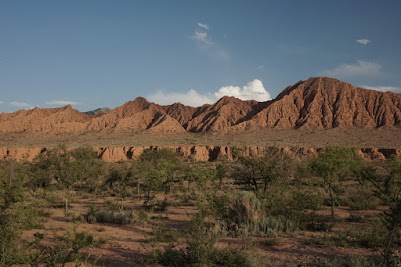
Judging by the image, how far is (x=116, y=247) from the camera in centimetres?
1234

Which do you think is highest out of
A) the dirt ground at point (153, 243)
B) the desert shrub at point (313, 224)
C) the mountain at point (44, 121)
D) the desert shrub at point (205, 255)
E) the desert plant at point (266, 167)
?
the mountain at point (44, 121)

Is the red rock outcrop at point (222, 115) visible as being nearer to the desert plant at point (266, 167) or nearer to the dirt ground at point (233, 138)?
the dirt ground at point (233, 138)

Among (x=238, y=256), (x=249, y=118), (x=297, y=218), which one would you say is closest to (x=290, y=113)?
(x=249, y=118)

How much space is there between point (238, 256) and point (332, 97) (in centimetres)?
9985

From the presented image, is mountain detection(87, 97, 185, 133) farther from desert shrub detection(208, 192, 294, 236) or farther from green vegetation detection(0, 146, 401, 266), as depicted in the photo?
desert shrub detection(208, 192, 294, 236)

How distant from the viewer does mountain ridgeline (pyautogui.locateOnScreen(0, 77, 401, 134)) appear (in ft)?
303

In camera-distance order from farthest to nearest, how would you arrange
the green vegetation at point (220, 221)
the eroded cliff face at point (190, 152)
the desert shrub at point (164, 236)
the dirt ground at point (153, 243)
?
the eroded cliff face at point (190, 152) < the desert shrub at point (164, 236) < the dirt ground at point (153, 243) < the green vegetation at point (220, 221)

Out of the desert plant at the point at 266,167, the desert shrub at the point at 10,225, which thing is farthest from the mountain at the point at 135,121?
the desert shrub at the point at 10,225

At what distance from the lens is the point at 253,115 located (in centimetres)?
10662

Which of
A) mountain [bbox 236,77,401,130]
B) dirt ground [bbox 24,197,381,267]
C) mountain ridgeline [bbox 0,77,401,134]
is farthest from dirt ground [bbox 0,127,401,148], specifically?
dirt ground [bbox 24,197,381,267]

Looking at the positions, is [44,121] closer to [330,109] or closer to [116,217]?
[330,109]

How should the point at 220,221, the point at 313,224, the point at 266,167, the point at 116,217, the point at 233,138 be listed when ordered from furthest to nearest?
the point at 233,138, the point at 266,167, the point at 116,217, the point at 313,224, the point at 220,221

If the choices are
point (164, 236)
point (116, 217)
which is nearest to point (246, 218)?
point (164, 236)

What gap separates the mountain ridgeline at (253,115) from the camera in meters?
92.3
